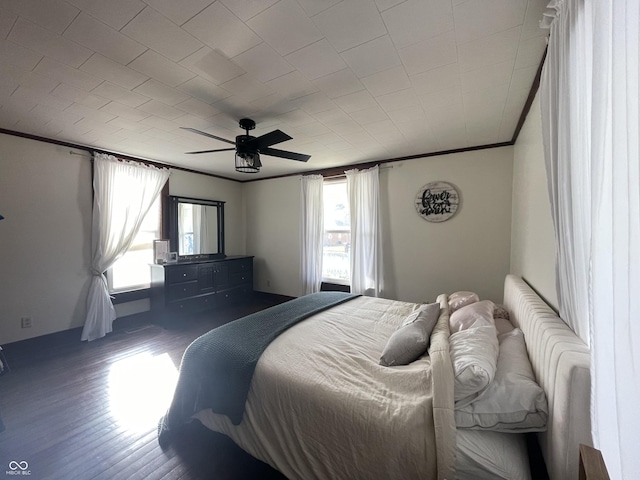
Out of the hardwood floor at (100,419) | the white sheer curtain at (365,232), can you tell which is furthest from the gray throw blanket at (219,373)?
the white sheer curtain at (365,232)

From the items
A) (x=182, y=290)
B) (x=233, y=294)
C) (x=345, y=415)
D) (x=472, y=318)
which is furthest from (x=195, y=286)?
(x=472, y=318)

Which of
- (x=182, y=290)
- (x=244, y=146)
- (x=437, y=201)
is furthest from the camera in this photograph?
(x=182, y=290)

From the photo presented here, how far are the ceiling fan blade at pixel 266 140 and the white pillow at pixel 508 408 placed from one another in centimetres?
211

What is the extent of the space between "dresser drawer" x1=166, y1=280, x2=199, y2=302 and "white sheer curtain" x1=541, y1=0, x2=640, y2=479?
4.33 meters

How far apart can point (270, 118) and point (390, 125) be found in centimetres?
125

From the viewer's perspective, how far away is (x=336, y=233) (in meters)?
4.69

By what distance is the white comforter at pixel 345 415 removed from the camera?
1.11 meters

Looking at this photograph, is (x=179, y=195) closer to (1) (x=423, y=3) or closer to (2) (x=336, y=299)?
(2) (x=336, y=299)

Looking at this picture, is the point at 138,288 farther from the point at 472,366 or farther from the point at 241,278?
the point at 472,366

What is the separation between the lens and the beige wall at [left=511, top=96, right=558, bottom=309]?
1688 millimetres

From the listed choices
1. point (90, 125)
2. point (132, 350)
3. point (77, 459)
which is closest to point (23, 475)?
point (77, 459)

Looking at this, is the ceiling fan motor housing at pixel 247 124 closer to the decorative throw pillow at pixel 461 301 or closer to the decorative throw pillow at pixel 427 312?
the decorative throw pillow at pixel 427 312

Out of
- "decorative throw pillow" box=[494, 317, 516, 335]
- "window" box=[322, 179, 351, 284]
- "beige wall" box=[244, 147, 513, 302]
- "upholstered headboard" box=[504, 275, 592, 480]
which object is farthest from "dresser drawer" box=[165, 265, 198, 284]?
"upholstered headboard" box=[504, 275, 592, 480]

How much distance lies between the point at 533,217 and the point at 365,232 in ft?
7.53
